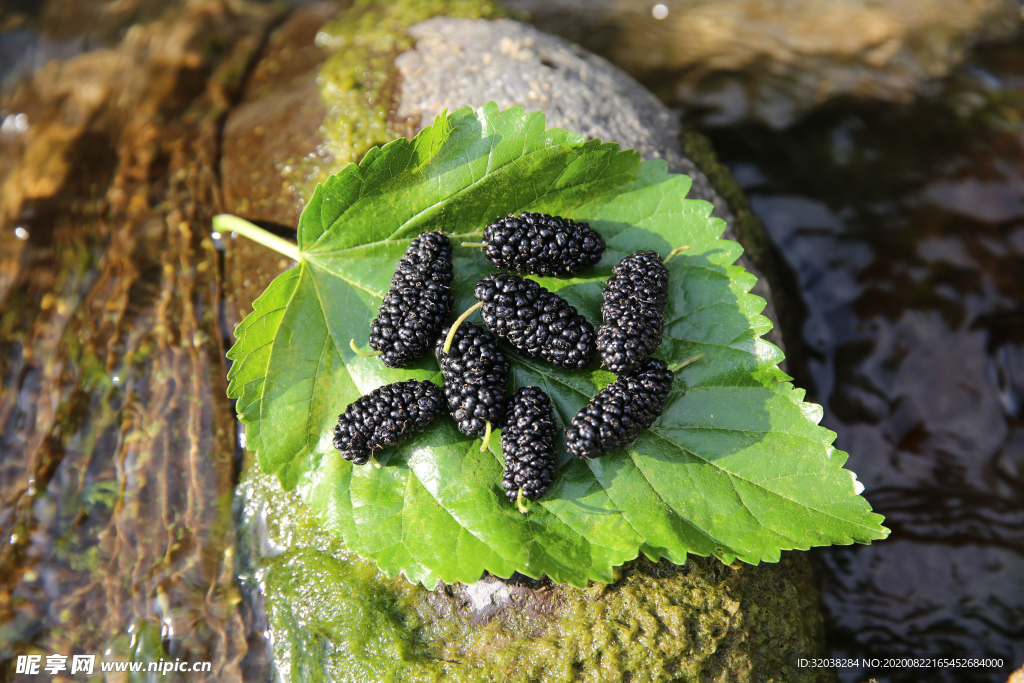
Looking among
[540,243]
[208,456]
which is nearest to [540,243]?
[540,243]

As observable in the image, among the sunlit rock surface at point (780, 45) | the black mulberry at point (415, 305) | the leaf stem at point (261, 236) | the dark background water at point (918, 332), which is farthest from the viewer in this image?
the sunlit rock surface at point (780, 45)

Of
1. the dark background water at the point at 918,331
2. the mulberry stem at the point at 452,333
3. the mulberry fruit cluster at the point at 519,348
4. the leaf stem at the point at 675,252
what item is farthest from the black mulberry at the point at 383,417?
the dark background water at the point at 918,331

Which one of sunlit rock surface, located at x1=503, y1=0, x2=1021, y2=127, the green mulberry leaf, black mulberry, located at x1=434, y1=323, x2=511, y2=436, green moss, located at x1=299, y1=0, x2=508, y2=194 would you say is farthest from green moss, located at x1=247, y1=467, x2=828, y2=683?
sunlit rock surface, located at x1=503, y1=0, x2=1021, y2=127

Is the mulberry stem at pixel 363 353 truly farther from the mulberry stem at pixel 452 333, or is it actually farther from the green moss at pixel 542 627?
the green moss at pixel 542 627

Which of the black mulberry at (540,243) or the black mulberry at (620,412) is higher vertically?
the black mulberry at (540,243)

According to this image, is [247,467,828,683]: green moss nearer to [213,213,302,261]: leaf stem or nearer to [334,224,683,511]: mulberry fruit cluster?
[334,224,683,511]: mulberry fruit cluster

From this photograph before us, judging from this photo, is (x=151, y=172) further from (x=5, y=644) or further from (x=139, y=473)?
(x=5, y=644)
